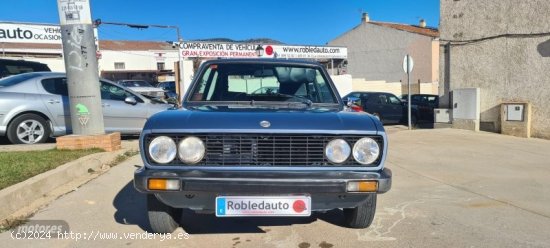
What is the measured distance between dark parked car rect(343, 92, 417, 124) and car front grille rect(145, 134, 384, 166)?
12825 mm

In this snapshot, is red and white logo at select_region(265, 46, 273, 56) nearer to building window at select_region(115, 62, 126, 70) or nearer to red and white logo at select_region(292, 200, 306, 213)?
red and white logo at select_region(292, 200, 306, 213)

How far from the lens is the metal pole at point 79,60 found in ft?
21.6

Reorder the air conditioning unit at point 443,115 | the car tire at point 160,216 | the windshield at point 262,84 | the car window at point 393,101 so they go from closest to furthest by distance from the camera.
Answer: the car tire at point 160,216, the windshield at point 262,84, the air conditioning unit at point 443,115, the car window at point 393,101

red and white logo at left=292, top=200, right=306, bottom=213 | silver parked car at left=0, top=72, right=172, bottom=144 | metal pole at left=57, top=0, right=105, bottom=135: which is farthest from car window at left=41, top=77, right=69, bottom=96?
red and white logo at left=292, top=200, right=306, bottom=213

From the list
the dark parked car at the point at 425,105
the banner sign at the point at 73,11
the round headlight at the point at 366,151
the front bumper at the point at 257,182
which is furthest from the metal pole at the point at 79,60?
the dark parked car at the point at 425,105

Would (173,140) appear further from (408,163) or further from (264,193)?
(408,163)

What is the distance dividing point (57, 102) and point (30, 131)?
651 mm

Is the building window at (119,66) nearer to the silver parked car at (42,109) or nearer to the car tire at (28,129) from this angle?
the silver parked car at (42,109)

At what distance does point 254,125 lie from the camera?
3.06m

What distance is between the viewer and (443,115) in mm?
12867

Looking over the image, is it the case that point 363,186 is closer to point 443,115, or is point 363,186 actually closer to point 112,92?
point 112,92

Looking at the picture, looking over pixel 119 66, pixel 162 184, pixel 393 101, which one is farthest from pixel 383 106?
pixel 119 66

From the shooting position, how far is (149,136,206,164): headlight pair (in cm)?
306

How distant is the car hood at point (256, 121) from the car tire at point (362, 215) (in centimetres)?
68
